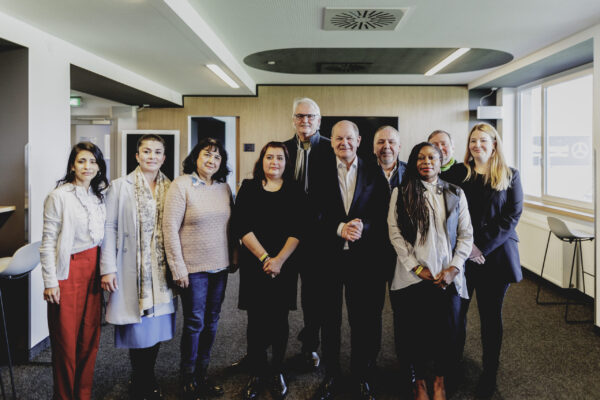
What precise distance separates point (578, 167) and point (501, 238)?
3.12 metres

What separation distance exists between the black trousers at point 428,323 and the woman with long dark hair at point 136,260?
1.40 meters

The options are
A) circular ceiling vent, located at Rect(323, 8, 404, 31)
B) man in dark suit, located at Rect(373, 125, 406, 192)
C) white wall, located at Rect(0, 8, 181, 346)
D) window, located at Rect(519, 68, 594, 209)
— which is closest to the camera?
man in dark suit, located at Rect(373, 125, 406, 192)

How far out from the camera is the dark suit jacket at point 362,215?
2066 mm

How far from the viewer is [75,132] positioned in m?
6.30

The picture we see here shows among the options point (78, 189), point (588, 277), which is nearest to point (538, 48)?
point (588, 277)

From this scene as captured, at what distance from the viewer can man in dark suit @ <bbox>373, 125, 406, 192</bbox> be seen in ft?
7.66

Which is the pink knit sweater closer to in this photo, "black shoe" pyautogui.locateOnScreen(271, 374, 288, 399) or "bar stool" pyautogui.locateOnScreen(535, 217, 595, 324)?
"black shoe" pyautogui.locateOnScreen(271, 374, 288, 399)

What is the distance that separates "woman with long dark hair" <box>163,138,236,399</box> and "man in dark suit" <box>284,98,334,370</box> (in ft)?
1.55

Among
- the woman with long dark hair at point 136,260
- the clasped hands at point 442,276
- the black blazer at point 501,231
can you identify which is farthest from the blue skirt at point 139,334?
the black blazer at point 501,231

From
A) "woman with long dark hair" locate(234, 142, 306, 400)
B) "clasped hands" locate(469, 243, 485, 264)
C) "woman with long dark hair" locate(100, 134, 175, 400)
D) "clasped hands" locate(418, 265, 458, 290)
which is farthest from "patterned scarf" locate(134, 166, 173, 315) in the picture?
"clasped hands" locate(469, 243, 485, 264)

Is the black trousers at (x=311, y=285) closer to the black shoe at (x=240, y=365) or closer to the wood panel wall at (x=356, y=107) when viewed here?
the black shoe at (x=240, y=365)

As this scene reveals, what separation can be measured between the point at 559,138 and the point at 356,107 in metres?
2.90

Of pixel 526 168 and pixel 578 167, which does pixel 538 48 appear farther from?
pixel 526 168

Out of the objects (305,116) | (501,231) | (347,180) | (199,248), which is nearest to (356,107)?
(305,116)
